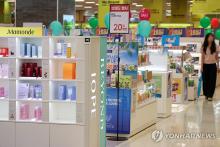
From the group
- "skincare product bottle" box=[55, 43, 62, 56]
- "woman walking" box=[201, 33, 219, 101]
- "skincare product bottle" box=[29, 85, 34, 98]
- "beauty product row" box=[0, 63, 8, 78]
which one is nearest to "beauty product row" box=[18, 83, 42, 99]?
"skincare product bottle" box=[29, 85, 34, 98]

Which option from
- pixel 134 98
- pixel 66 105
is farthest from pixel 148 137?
pixel 66 105

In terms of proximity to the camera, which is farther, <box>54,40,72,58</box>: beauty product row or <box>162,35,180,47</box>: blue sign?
<box>162,35,180,47</box>: blue sign

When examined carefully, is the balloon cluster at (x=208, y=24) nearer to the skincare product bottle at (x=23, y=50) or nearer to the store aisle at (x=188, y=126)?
the store aisle at (x=188, y=126)

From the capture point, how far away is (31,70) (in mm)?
6883

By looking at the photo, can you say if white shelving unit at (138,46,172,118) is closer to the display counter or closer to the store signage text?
the display counter

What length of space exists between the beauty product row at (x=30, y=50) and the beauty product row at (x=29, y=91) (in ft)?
1.34

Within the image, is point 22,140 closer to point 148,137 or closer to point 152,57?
point 148,137

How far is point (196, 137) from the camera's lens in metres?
8.34

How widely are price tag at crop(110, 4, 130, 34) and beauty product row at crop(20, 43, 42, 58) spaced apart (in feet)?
5.54

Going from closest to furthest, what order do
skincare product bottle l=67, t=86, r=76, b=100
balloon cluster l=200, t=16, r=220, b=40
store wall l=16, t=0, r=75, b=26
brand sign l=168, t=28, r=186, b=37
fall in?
1. skincare product bottle l=67, t=86, r=76, b=100
2. store wall l=16, t=0, r=75, b=26
3. balloon cluster l=200, t=16, r=220, b=40
4. brand sign l=168, t=28, r=186, b=37

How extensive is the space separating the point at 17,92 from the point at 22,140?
2.17 ft

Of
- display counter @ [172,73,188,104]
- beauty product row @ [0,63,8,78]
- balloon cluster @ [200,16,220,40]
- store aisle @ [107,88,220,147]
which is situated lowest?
store aisle @ [107,88,220,147]

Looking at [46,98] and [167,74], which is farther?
[167,74]

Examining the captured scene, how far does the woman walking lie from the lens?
12.9 meters
